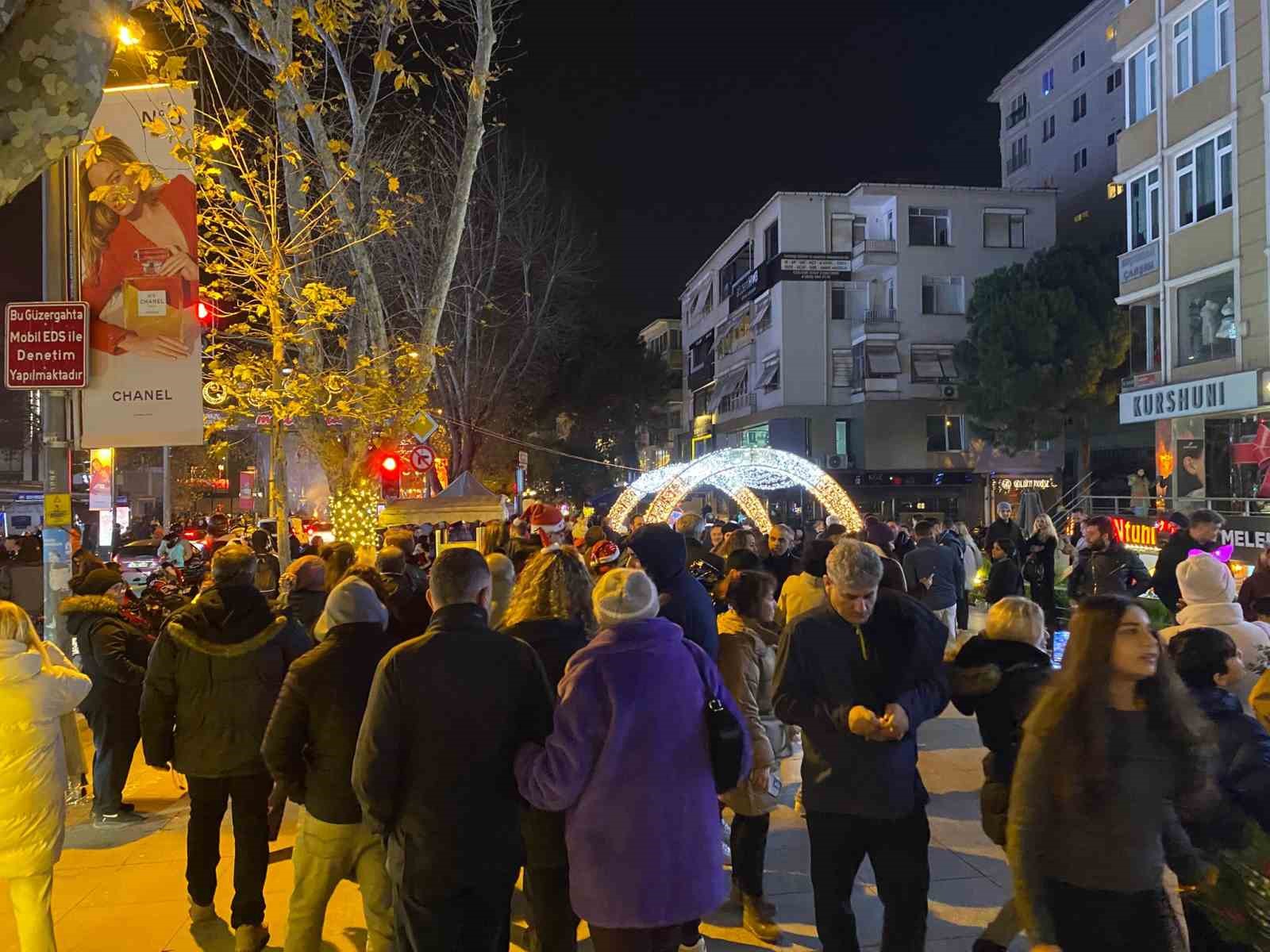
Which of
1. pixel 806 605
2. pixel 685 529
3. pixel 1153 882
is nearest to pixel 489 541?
pixel 685 529

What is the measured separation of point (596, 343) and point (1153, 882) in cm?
3600

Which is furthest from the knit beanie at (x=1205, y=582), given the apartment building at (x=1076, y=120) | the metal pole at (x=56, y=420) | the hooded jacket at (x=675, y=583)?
the apartment building at (x=1076, y=120)

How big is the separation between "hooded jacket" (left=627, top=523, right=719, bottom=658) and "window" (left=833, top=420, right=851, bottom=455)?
1314 inches

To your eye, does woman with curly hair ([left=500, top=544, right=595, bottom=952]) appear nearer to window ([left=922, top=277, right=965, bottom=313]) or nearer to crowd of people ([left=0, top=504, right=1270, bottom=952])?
crowd of people ([left=0, top=504, right=1270, bottom=952])

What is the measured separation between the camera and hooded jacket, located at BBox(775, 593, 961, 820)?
359 cm

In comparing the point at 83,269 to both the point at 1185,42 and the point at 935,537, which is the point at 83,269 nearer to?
the point at 935,537

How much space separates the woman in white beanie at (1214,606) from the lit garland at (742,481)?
27.7 feet

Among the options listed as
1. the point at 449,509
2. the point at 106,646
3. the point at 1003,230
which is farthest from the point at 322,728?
the point at 1003,230

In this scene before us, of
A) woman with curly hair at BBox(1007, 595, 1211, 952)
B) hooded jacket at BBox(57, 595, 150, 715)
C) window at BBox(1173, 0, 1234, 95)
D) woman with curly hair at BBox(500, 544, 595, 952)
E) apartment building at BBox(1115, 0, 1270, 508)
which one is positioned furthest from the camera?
window at BBox(1173, 0, 1234, 95)

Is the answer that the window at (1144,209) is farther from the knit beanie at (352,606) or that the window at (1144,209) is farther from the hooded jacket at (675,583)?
the knit beanie at (352,606)

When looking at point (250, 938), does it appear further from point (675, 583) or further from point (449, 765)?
point (675, 583)

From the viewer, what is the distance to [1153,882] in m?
2.77

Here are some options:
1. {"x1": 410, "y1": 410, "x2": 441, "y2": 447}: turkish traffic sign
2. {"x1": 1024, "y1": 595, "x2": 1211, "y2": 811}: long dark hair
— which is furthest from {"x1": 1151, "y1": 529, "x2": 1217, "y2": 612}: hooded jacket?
{"x1": 410, "y1": 410, "x2": 441, "y2": 447}: turkish traffic sign

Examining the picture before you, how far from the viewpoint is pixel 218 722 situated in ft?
14.9
